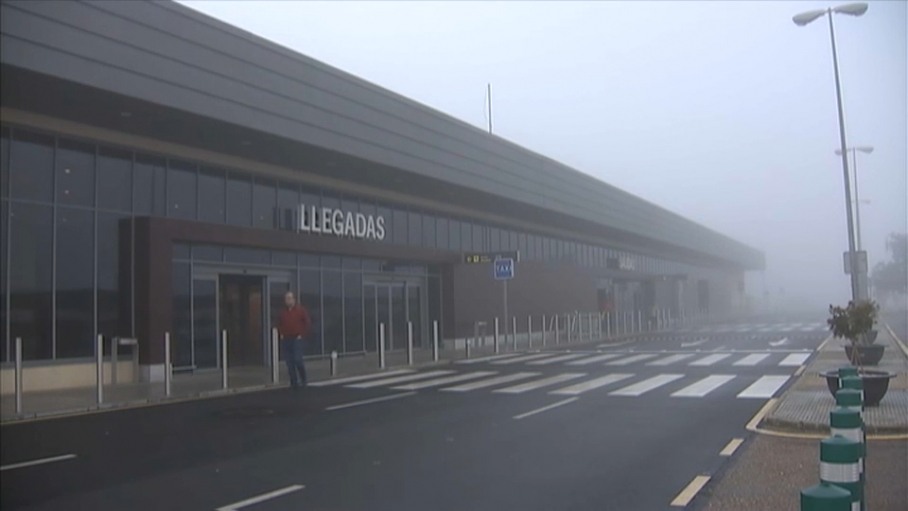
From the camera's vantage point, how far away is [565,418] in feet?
42.9

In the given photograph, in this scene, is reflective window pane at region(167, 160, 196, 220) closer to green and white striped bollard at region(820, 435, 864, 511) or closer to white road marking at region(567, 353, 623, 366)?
white road marking at region(567, 353, 623, 366)

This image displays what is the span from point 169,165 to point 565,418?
13.4 meters

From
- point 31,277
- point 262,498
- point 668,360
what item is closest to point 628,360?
point 668,360

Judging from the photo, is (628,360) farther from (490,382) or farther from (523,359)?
(490,382)

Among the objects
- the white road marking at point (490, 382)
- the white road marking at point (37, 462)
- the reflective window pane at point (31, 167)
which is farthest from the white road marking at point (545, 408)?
the reflective window pane at point (31, 167)

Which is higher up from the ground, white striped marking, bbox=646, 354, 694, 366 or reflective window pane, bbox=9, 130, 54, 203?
reflective window pane, bbox=9, 130, 54, 203

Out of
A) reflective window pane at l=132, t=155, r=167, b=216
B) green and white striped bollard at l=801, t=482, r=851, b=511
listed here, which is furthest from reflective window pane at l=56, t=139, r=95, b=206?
green and white striped bollard at l=801, t=482, r=851, b=511

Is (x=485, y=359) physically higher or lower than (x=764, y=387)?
higher

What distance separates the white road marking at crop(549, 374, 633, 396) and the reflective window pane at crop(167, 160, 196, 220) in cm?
1100

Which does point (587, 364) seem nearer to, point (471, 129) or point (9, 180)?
point (471, 129)

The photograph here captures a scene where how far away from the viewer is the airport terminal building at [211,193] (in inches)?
698

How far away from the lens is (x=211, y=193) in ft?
76.4

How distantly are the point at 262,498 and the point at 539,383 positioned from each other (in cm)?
1113

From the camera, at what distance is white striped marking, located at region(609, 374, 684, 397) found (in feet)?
53.2
